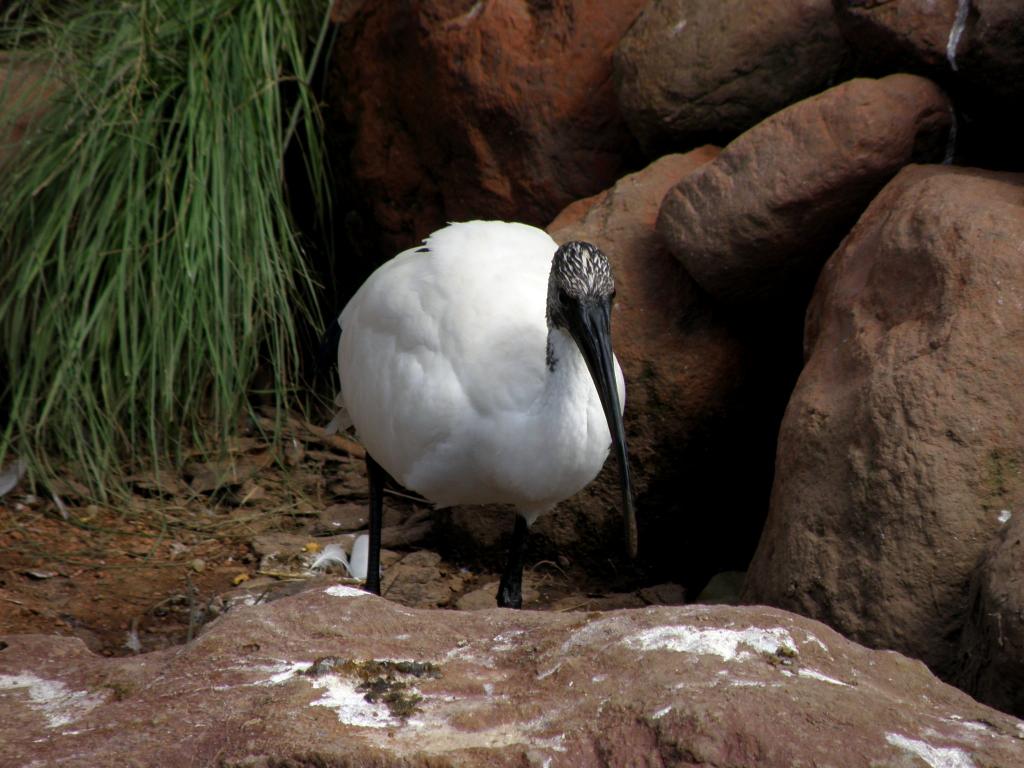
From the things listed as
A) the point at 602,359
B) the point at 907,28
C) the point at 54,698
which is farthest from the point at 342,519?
the point at 54,698

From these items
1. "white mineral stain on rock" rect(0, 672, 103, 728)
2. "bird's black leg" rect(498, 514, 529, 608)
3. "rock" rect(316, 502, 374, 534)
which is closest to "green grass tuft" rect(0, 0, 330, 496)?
"rock" rect(316, 502, 374, 534)

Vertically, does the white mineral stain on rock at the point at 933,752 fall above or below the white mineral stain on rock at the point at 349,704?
above

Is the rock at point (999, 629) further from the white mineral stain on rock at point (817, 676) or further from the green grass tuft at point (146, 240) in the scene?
the green grass tuft at point (146, 240)

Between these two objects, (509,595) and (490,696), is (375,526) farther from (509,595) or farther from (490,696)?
(490,696)

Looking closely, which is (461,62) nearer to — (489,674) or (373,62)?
(373,62)

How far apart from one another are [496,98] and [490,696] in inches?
123

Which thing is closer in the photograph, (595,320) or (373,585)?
(595,320)

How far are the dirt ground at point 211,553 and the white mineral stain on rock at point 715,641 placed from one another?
200cm

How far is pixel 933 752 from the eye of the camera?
1.91 m

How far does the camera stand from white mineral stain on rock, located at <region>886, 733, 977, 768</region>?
189cm

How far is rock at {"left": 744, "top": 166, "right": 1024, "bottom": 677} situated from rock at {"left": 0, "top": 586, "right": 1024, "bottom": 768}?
858 millimetres

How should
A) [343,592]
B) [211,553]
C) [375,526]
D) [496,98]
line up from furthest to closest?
1. [496,98]
2. [211,553]
3. [375,526]
4. [343,592]

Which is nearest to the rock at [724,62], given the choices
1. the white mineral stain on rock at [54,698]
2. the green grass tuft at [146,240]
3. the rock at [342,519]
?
the green grass tuft at [146,240]

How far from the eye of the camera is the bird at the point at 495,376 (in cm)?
346
